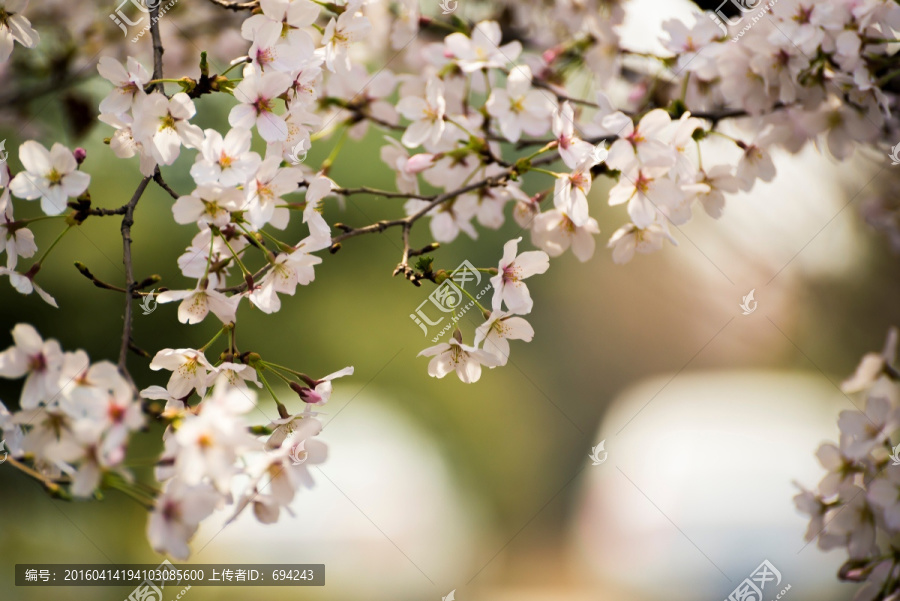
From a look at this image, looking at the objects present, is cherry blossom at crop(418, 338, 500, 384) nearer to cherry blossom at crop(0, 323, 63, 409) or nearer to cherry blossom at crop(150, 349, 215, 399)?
cherry blossom at crop(150, 349, 215, 399)

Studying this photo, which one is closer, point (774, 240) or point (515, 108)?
point (515, 108)

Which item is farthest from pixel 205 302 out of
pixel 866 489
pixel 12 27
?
pixel 866 489

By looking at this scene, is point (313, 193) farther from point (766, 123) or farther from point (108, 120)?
point (766, 123)

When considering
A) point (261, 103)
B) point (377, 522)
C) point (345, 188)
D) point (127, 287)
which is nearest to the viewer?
point (127, 287)

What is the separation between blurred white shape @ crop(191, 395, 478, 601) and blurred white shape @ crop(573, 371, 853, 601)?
1.34 meters

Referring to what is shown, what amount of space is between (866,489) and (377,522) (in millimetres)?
4798

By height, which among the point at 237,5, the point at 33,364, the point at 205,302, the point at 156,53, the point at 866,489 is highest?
the point at 237,5

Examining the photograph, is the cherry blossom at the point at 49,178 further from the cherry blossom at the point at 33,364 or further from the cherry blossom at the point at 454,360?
the cherry blossom at the point at 454,360

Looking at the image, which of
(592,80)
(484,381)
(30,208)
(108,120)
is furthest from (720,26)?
(484,381)

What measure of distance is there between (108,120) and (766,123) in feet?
3.10

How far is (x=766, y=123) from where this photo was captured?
40.9 inches

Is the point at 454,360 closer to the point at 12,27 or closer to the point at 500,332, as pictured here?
the point at 500,332

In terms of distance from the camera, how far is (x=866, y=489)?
2.82ft

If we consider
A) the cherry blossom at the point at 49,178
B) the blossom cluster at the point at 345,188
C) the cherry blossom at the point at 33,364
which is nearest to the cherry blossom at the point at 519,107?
the blossom cluster at the point at 345,188
